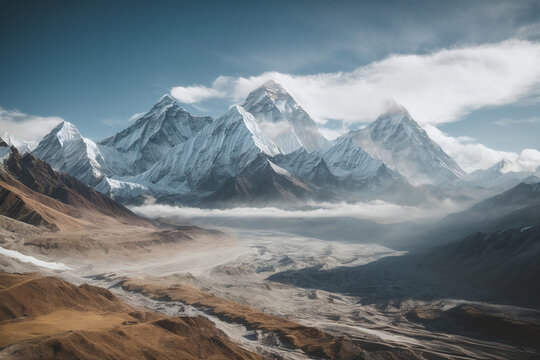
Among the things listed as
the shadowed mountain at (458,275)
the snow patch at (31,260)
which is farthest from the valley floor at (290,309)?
the shadowed mountain at (458,275)

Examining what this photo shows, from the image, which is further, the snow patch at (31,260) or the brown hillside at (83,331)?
the snow patch at (31,260)

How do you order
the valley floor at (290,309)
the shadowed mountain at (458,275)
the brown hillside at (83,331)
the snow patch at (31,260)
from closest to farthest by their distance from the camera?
the brown hillside at (83,331) < the valley floor at (290,309) < the shadowed mountain at (458,275) < the snow patch at (31,260)

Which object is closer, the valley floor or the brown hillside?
the brown hillside

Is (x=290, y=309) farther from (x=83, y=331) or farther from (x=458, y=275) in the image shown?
(x=458, y=275)

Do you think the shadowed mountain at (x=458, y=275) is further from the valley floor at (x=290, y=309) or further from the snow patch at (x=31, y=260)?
the snow patch at (x=31, y=260)

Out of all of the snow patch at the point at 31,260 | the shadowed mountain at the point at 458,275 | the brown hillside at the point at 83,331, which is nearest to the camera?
the brown hillside at the point at 83,331

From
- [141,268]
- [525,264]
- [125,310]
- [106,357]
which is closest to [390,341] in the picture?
[106,357]

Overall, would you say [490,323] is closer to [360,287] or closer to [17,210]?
[360,287]

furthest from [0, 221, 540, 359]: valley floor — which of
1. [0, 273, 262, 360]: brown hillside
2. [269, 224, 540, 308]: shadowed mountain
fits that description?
[0, 273, 262, 360]: brown hillside

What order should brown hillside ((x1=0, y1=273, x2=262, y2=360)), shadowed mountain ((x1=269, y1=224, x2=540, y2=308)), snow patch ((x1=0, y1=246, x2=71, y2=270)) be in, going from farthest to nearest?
1. snow patch ((x1=0, y1=246, x2=71, y2=270))
2. shadowed mountain ((x1=269, y1=224, x2=540, y2=308))
3. brown hillside ((x1=0, y1=273, x2=262, y2=360))

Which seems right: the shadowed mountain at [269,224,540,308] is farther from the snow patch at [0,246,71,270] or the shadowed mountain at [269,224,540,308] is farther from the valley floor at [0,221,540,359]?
the snow patch at [0,246,71,270]

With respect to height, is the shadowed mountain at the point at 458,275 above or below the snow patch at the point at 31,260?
above
